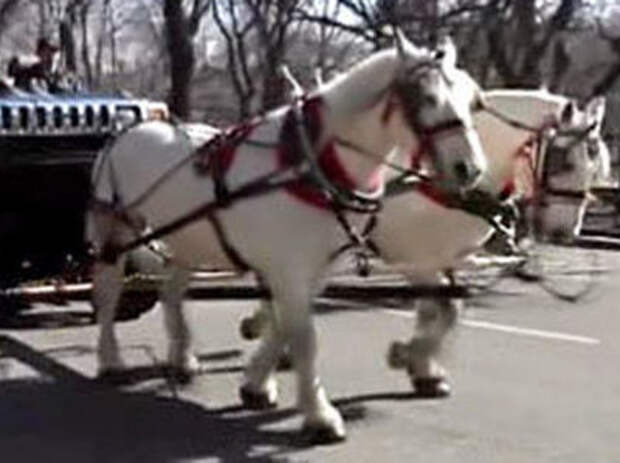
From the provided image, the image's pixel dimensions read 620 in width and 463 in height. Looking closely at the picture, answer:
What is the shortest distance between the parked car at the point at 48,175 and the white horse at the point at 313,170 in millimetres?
2514

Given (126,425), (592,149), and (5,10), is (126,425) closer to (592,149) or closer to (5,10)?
(592,149)

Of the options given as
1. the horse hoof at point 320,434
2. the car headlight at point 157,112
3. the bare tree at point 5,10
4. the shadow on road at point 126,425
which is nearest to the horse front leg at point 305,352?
the horse hoof at point 320,434

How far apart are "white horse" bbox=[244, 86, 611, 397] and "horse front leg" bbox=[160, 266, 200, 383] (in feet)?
1.80

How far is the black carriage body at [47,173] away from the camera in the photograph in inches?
388

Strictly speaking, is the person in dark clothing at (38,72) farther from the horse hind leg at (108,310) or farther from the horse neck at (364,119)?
the horse neck at (364,119)

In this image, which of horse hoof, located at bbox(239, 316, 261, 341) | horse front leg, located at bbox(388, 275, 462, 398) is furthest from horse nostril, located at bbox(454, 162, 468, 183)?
horse hoof, located at bbox(239, 316, 261, 341)

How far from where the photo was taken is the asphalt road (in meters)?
6.93

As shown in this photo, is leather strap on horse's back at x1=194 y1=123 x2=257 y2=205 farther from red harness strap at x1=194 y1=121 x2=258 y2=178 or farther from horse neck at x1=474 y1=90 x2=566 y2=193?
horse neck at x1=474 y1=90 x2=566 y2=193

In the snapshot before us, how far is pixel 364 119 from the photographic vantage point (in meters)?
6.77

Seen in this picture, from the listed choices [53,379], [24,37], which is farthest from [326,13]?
[53,379]

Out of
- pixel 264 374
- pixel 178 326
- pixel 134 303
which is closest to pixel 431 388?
pixel 264 374

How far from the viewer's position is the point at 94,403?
26.2 feet

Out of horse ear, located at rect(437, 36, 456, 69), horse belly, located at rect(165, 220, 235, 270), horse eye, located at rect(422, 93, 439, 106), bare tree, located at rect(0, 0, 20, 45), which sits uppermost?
bare tree, located at rect(0, 0, 20, 45)

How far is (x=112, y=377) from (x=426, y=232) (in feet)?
6.43
